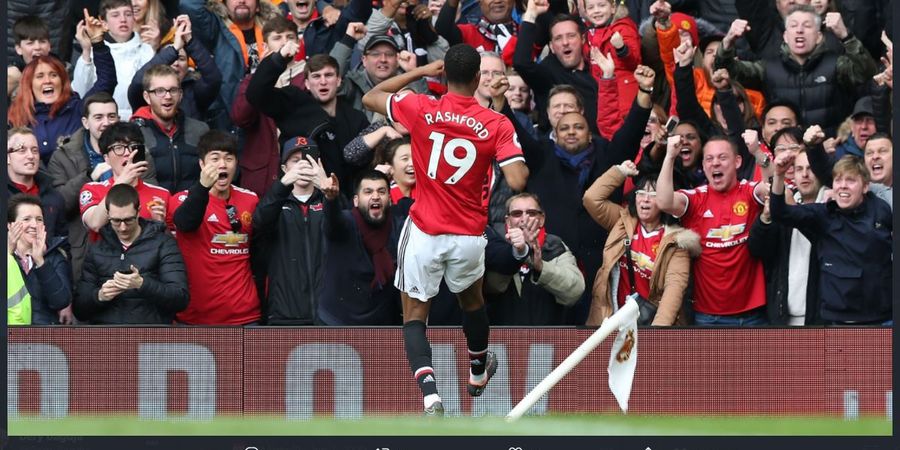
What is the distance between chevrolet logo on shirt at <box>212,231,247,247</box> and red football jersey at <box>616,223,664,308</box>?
10.8 ft

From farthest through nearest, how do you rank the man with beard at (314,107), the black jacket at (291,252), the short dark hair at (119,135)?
the man with beard at (314,107) < the short dark hair at (119,135) < the black jacket at (291,252)

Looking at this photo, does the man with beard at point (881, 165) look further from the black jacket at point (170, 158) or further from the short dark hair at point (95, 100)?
the short dark hair at point (95, 100)

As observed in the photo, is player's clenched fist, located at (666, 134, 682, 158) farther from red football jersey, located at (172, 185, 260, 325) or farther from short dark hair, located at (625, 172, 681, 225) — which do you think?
red football jersey, located at (172, 185, 260, 325)

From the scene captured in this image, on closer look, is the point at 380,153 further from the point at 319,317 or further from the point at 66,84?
the point at 66,84

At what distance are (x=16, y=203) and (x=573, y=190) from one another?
4871 millimetres

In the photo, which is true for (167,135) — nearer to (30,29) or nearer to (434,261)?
(30,29)

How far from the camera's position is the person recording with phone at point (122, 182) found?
1402 centimetres

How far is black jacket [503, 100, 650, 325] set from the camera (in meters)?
14.6

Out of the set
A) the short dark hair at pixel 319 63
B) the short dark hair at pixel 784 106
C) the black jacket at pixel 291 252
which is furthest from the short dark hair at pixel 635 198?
the short dark hair at pixel 319 63

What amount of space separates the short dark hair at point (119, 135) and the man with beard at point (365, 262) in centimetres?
206

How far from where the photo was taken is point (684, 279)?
1403 cm

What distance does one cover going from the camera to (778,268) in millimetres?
14109

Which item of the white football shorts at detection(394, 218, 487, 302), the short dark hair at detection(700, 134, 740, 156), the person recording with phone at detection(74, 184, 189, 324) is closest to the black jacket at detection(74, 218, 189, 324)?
the person recording with phone at detection(74, 184, 189, 324)

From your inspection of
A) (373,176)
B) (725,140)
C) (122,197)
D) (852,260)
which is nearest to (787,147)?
(725,140)
